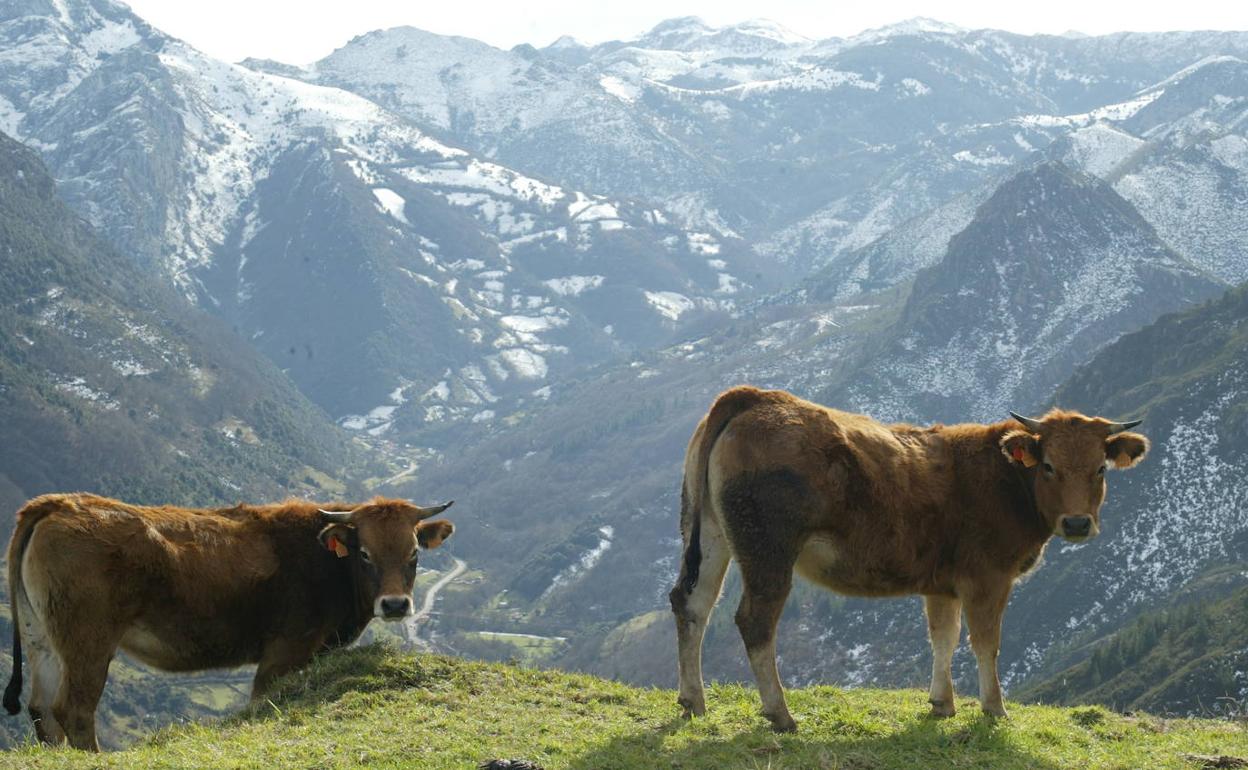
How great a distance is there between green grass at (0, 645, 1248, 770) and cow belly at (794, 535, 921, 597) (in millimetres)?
2215

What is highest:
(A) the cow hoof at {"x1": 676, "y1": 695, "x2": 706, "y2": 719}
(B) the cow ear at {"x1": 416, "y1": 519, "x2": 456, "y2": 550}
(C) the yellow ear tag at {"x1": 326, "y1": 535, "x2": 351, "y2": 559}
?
(C) the yellow ear tag at {"x1": 326, "y1": 535, "x2": 351, "y2": 559}

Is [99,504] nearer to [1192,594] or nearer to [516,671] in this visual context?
[516,671]

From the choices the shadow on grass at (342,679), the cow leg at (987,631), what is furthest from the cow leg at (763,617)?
the shadow on grass at (342,679)

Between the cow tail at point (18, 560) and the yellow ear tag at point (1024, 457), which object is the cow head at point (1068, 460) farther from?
the cow tail at point (18, 560)

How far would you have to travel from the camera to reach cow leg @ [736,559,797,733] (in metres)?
20.0

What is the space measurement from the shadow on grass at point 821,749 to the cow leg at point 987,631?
3.09 ft

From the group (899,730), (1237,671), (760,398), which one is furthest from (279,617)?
(1237,671)

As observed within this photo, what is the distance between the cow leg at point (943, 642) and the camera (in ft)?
72.6

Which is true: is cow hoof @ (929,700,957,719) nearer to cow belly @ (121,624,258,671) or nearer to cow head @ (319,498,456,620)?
cow head @ (319,498,456,620)

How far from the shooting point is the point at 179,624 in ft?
73.3

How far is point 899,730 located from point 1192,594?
17686 centimetres

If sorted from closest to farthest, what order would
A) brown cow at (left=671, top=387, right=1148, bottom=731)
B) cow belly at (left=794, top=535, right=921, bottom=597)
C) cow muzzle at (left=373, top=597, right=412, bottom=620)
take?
brown cow at (left=671, top=387, right=1148, bottom=731)
cow belly at (left=794, top=535, right=921, bottom=597)
cow muzzle at (left=373, top=597, right=412, bottom=620)

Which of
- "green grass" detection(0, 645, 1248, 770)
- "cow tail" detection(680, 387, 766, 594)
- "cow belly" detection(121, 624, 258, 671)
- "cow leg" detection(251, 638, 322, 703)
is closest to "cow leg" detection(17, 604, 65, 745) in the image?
"cow belly" detection(121, 624, 258, 671)

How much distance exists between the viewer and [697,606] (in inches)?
842
